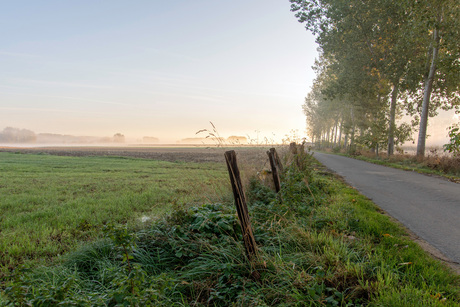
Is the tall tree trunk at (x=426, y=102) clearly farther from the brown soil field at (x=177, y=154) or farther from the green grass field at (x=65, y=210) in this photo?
the green grass field at (x=65, y=210)

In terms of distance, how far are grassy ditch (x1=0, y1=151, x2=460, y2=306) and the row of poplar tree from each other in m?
15.6

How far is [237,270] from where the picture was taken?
3.11m

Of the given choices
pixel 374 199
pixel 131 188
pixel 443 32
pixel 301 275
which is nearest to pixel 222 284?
pixel 301 275

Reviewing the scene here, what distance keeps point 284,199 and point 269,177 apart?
1132 millimetres

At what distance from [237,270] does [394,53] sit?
2193 cm

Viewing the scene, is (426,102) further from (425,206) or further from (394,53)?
(425,206)

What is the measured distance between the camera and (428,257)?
3.42m

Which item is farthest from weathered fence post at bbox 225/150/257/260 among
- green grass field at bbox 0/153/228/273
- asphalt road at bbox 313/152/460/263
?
asphalt road at bbox 313/152/460/263

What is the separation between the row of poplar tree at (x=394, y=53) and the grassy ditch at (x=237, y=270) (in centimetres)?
1560

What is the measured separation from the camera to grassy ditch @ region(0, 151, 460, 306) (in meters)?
2.44

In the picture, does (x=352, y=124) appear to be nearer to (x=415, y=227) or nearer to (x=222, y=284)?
(x=415, y=227)

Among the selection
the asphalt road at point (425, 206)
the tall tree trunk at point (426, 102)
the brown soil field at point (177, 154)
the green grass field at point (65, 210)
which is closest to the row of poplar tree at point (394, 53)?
the tall tree trunk at point (426, 102)

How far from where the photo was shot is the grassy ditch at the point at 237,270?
2441mm

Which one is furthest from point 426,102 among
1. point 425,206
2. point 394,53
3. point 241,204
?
point 241,204
